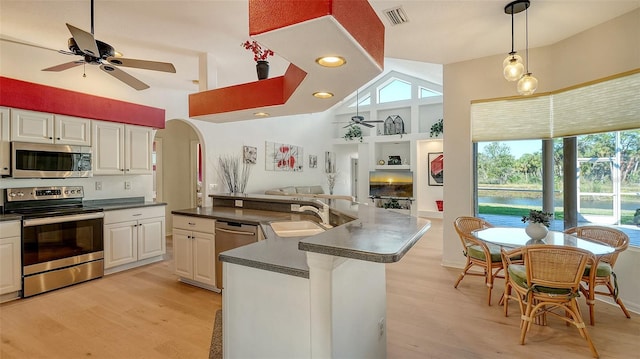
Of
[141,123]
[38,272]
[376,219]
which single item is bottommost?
[38,272]

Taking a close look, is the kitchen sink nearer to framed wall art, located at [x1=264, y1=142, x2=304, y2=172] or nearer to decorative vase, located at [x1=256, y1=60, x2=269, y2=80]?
decorative vase, located at [x1=256, y1=60, x2=269, y2=80]

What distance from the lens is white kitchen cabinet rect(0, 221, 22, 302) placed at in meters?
3.10

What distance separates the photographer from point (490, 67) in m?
4.04

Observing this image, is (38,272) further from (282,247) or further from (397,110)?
(397,110)

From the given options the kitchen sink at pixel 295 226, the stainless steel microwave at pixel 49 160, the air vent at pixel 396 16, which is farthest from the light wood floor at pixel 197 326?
the air vent at pixel 396 16

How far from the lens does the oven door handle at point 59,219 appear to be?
3.26 metres

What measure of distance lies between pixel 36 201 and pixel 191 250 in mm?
1937

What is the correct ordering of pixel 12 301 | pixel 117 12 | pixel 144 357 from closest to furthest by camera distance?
pixel 144 357 < pixel 117 12 < pixel 12 301

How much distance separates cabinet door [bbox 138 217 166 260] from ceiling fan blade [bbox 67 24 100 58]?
2.58 meters

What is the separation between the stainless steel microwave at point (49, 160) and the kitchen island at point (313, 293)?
3275 mm

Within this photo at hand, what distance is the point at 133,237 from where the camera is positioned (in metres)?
4.20

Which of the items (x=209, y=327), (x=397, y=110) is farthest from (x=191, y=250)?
(x=397, y=110)

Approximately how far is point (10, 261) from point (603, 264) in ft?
19.1

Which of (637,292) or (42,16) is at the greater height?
(42,16)
